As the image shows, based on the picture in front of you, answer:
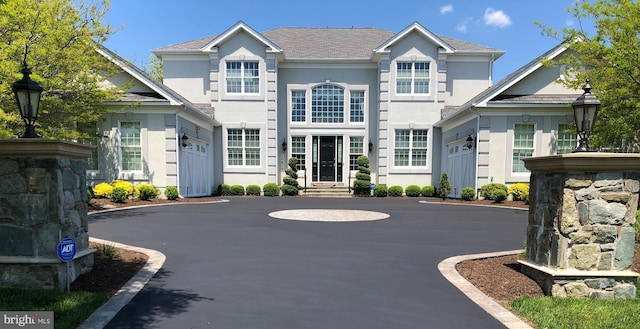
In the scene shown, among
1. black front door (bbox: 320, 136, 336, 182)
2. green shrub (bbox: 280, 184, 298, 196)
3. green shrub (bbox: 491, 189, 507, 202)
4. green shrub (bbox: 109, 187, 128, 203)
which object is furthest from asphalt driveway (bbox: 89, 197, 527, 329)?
black front door (bbox: 320, 136, 336, 182)

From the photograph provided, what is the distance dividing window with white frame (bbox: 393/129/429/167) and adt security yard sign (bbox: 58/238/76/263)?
15739mm

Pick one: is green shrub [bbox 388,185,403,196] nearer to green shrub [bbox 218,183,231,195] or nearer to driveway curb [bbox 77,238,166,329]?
green shrub [bbox 218,183,231,195]

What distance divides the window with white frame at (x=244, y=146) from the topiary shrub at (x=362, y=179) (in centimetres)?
527

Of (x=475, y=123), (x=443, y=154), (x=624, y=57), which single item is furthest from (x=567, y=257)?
(x=443, y=154)

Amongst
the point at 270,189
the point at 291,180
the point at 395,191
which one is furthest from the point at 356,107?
the point at 270,189

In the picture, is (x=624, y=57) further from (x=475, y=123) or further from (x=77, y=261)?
(x=77, y=261)

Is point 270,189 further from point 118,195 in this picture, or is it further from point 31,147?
point 31,147

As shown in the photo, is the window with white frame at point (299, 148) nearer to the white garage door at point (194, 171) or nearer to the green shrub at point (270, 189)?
the green shrub at point (270, 189)

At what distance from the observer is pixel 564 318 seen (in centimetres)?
356

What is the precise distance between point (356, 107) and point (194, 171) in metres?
8.98

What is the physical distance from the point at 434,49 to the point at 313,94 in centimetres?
667

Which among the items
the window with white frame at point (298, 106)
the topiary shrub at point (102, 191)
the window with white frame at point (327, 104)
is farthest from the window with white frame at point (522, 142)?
the topiary shrub at point (102, 191)

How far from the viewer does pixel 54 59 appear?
973cm

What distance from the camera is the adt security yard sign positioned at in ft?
12.6
